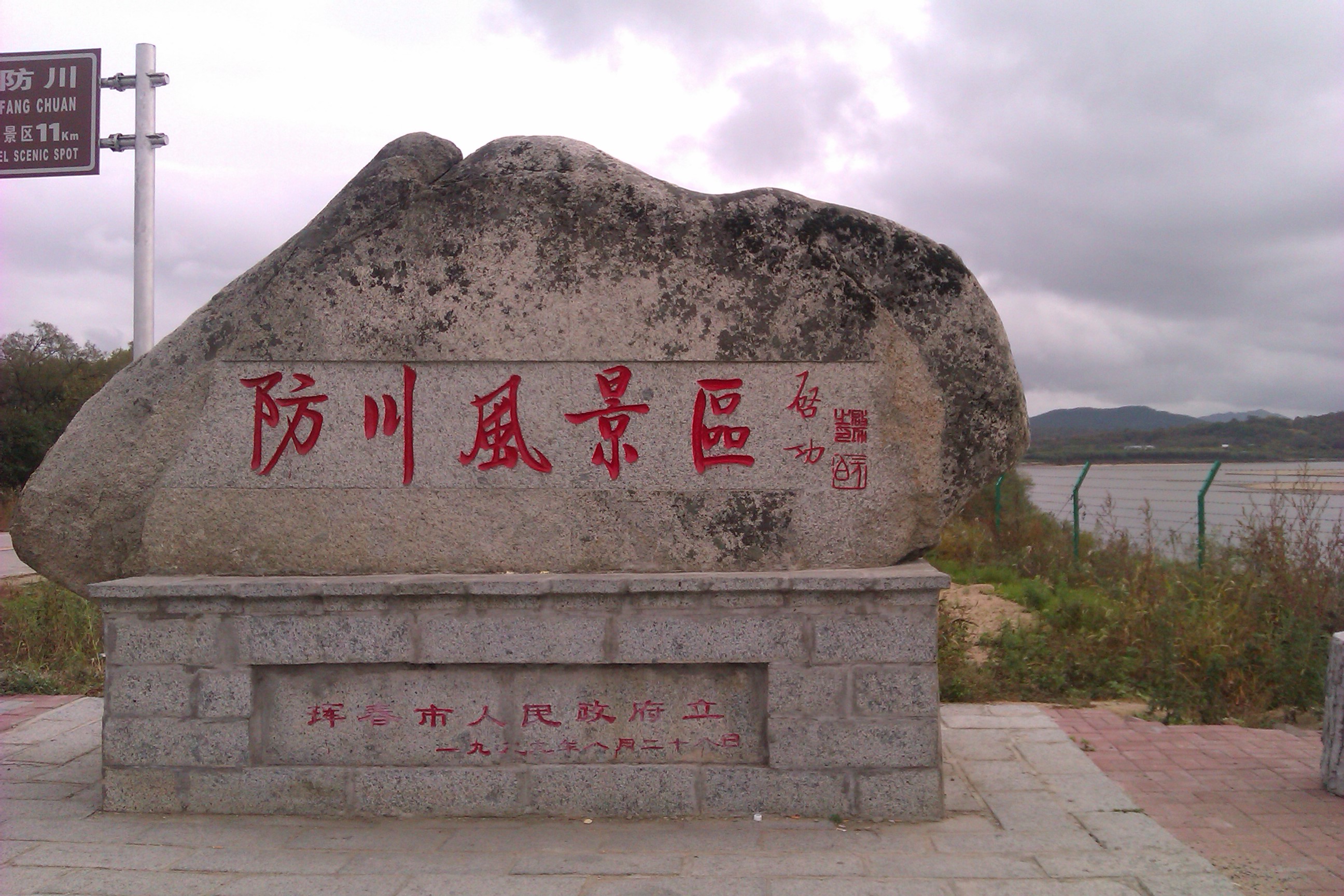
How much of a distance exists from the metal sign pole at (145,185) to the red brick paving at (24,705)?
2.74 meters

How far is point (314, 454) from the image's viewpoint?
3738mm

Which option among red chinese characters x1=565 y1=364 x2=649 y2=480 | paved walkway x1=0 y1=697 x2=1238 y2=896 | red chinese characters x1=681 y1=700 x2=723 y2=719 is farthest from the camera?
red chinese characters x1=565 y1=364 x2=649 y2=480

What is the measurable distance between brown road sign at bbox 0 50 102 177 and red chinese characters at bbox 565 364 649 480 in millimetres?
5748

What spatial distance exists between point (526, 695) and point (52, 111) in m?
6.50

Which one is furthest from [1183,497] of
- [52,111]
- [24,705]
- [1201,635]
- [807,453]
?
[52,111]

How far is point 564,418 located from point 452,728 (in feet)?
4.00

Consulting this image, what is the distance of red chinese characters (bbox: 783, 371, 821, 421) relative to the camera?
3701 millimetres

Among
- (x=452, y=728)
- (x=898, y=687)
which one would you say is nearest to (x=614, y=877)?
(x=452, y=728)

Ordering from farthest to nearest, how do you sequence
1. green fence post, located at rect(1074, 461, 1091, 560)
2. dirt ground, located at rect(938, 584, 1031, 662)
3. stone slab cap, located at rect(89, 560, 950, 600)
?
green fence post, located at rect(1074, 461, 1091, 560), dirt ground, located at rect(938, 584, 1031, 662), stone slab cap, located at rect(89, 560, 950, 600)

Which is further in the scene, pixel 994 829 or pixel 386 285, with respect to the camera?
pixel 386 285

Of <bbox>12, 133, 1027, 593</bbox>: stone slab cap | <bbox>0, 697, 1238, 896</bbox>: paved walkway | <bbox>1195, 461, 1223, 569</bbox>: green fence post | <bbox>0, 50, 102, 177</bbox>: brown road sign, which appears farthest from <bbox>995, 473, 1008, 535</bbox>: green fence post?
<bbox>0, 50, 102, 177</bbox>: brown road sign

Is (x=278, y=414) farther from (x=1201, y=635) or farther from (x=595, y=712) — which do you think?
(x=1201, y=635)

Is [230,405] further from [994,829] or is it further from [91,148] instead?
[91,148]

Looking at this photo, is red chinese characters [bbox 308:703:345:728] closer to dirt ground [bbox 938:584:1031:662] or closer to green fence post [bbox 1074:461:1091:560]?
dirt ground [bbox 938:584:1031:662]
